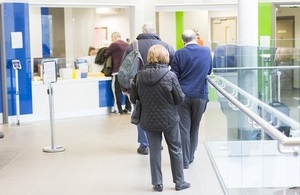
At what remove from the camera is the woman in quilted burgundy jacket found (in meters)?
5.01

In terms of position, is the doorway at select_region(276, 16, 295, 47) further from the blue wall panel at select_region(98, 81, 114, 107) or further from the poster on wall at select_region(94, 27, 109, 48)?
the blue wall panel at select_region(98, 81, 114, 107)

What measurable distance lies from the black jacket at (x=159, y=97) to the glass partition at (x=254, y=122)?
21.6 inches

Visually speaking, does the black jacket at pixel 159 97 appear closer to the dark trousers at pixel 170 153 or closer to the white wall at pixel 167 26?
the dark trousers at pixel 170 153

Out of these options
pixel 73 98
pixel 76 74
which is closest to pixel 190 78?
pixel 73 98

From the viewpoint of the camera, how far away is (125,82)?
20.9 ft

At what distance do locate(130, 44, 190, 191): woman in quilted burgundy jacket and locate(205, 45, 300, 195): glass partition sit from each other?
542 millimetres

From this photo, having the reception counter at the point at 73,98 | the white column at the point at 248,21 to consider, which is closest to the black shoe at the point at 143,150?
the white column at the point at 248,21

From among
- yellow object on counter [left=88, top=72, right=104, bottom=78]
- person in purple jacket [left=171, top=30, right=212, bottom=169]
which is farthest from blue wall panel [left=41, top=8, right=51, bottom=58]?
person in purple jacket [left=171, top=30, right=212, bottom=169]

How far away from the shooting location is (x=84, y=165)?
6457mm

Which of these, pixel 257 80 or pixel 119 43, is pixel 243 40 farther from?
pixel 119 43

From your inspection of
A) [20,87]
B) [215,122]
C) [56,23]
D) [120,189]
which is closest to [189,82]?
[215,122]

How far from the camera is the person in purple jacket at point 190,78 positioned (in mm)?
5879

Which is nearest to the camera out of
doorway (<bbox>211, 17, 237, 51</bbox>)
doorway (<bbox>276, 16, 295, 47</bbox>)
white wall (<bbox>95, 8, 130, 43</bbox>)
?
white wall (<bbox>95, 8, 130, 43</bbox>)

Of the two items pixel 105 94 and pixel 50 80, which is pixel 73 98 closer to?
pixel 105 94
